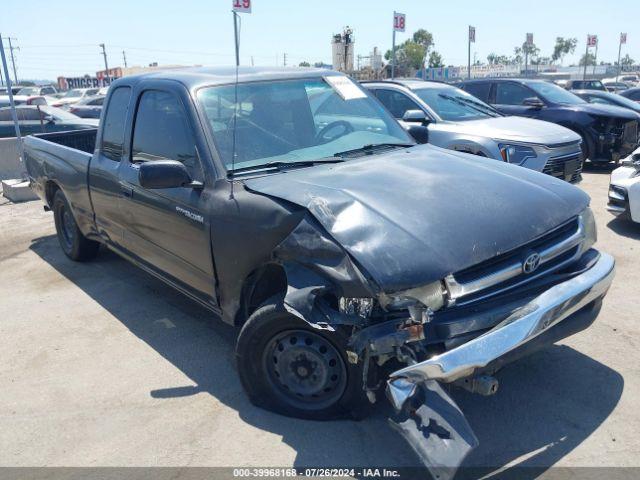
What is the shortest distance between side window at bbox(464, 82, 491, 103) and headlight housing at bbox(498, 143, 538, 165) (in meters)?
4.28

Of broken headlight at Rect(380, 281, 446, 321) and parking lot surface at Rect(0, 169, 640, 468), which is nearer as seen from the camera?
broken headlight at Rect(380, 281, 446, 321)

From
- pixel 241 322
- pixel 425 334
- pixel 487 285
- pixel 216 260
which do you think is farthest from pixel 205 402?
pixel 487 285

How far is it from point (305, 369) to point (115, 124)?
2.89 meters

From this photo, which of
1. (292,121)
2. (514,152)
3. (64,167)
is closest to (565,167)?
(514,152)

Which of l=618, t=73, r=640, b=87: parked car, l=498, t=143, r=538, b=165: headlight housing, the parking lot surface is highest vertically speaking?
l=498, t=143, r=538, b=165: headlight housing

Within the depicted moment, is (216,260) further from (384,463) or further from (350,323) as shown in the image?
(384,463)

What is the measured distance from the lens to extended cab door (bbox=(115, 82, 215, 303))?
12.0 feet

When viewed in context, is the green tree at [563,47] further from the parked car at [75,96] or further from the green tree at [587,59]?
the parked car at [75,96]

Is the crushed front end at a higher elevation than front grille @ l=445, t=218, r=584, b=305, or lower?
lower

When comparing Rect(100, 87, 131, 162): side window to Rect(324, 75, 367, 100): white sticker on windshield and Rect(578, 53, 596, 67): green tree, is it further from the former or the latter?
Rect(578, 53, 596, 67): green tree

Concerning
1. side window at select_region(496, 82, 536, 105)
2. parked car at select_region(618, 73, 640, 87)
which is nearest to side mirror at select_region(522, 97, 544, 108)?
side window at select_region(496, 82, 536, 105)

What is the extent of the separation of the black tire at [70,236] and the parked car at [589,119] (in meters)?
8.20

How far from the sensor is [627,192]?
250 inches

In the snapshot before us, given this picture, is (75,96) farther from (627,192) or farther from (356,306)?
(356,306)
